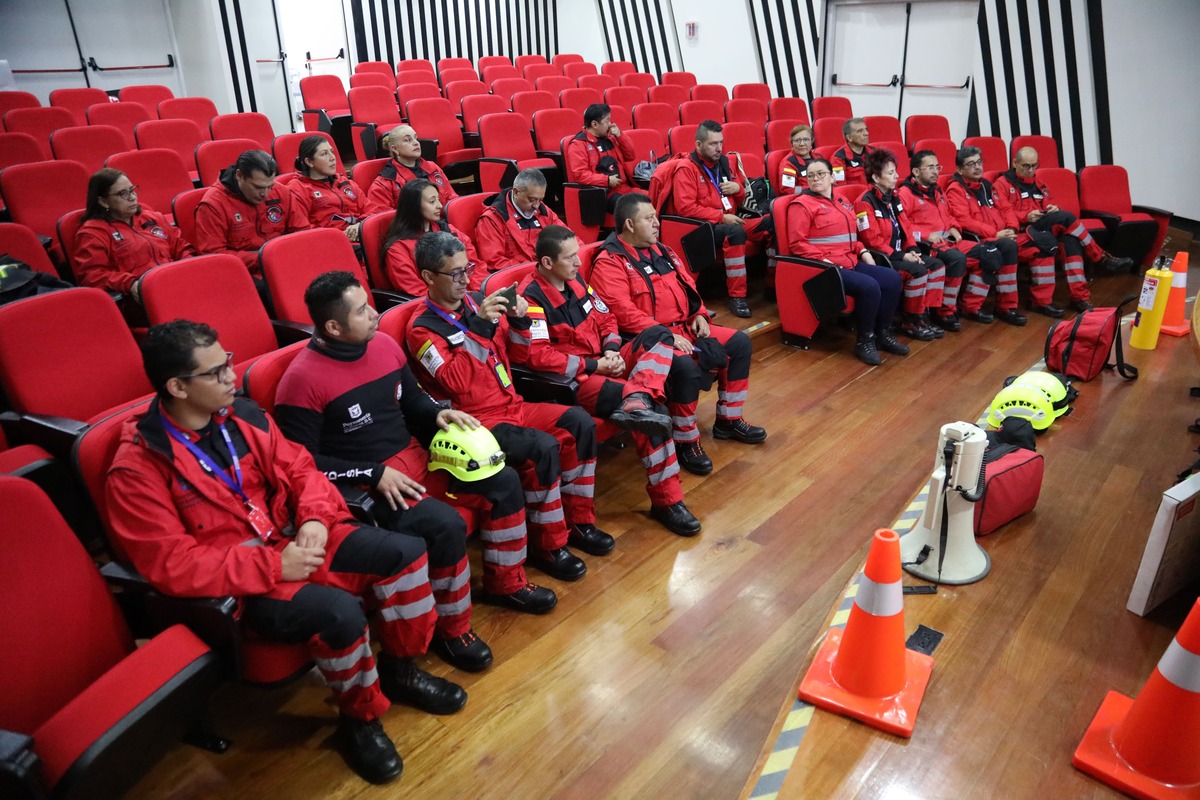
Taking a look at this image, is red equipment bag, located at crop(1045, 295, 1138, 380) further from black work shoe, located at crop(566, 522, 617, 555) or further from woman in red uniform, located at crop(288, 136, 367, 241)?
woman in red uniform, located at crop(288, 136, 367, 241)

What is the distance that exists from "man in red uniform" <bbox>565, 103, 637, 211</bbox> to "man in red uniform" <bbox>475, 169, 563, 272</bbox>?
4.82ft

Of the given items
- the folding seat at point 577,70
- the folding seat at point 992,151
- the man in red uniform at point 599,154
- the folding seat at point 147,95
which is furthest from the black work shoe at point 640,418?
the folding seat at point 577,70

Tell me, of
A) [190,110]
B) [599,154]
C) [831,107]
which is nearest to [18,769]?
[599,154]

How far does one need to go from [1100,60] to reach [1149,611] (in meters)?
6.74

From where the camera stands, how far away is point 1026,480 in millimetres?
2670

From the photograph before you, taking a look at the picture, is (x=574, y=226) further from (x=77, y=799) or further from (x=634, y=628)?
(x=77, y=799)

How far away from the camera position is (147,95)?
23.5 ft

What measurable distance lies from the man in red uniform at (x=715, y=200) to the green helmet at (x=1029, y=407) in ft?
5.88

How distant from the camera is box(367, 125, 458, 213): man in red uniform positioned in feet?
14.9

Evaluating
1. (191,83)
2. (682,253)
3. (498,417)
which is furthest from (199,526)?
(191,83)

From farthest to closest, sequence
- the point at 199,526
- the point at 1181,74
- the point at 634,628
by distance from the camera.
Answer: the point at 1181,74 < the point at 634,628 < the point at 199,526

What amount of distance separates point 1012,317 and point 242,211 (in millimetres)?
4631

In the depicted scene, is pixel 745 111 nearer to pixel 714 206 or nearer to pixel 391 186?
pixel 714 206

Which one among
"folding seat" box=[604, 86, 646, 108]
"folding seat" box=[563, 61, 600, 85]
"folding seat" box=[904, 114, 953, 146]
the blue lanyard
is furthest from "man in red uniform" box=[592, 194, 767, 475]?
"folding seat" box=[563, 61, 600, 85]
